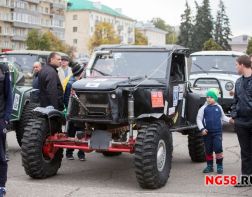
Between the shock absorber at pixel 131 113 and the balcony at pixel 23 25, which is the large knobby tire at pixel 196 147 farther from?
the balcony at pixel 23 25

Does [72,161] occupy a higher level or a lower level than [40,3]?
lower

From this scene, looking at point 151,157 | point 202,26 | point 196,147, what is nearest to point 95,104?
point 151,157

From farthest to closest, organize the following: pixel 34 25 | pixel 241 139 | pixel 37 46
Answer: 1. pixel 34 25
2. pixel 37 46
3. pixel 241 139

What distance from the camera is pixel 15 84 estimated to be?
1103 centimetres

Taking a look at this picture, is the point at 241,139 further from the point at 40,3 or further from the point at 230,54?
the point at 40,3

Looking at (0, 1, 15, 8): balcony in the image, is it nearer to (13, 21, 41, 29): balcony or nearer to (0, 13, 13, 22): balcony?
(0, 13, 13, 22): balcony

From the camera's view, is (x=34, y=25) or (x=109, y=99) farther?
(x=34, y=25)

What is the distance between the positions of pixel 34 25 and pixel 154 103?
307ft

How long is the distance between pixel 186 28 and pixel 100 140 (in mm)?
84772

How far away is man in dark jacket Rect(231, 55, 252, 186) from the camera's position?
7641 mm

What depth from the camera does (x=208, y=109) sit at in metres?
8.88

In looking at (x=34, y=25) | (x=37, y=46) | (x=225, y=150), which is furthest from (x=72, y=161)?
(x=34, y=25)

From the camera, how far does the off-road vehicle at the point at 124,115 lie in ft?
25.5

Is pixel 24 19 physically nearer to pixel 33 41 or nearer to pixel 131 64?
pixel 33 41
